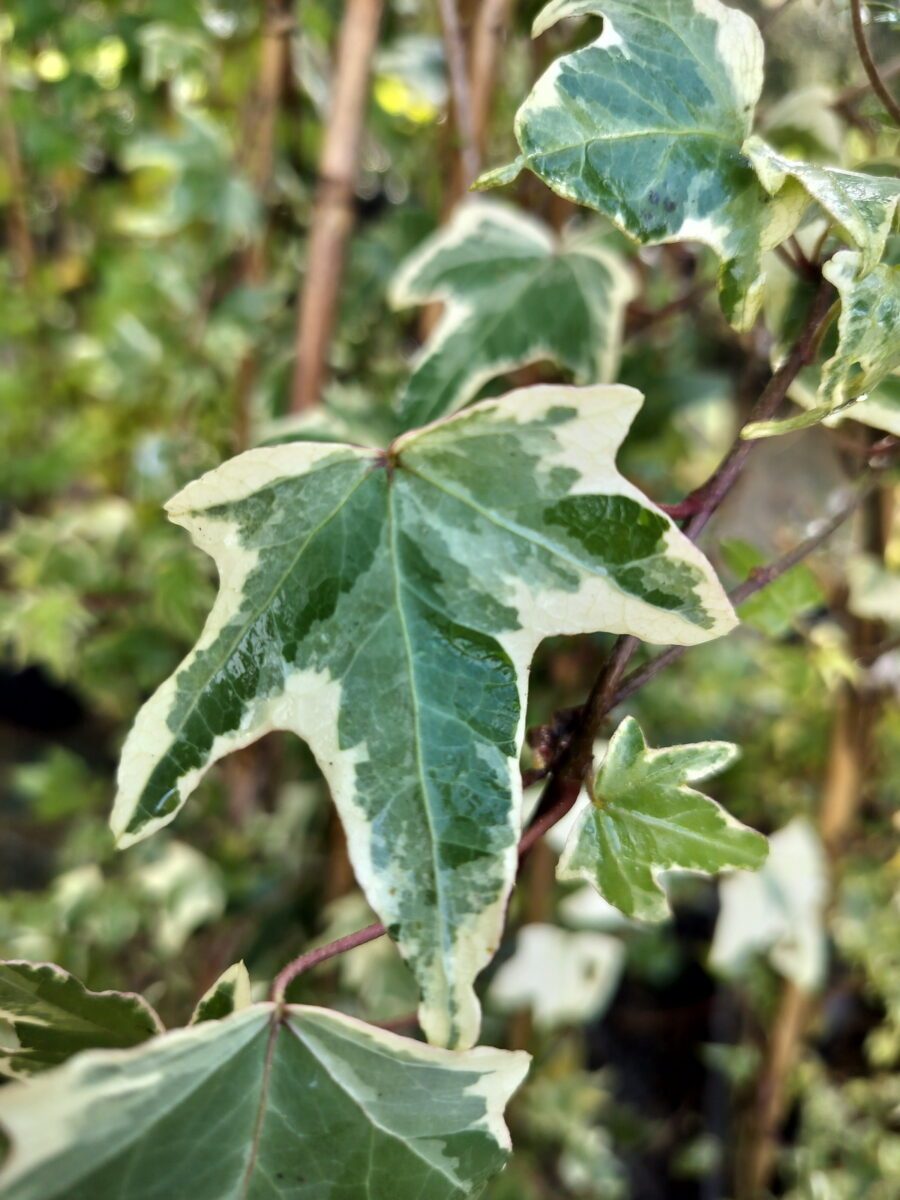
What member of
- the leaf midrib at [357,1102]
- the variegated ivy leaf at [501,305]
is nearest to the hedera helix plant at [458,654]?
the leaf midrib at [357,1102]

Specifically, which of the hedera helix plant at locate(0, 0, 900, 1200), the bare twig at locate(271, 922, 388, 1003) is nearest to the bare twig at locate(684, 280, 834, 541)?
the hedera helix plant at locate(0, 0, 900, 1200)

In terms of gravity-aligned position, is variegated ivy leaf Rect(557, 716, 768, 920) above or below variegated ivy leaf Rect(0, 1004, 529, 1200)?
above

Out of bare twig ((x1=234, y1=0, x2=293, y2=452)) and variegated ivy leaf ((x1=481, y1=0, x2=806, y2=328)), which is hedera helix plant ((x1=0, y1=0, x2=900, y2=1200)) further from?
bare twig ((x1=234, y1=0, x2=293, y2=452))

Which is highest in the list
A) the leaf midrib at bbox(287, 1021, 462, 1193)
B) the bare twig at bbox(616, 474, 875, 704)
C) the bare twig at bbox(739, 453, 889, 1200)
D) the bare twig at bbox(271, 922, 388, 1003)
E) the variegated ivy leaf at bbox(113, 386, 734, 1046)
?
the variegated ivy leaf at bbox(113, 386, 734, 1046)

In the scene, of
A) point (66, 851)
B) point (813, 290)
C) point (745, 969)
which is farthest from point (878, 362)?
point (66, 851)

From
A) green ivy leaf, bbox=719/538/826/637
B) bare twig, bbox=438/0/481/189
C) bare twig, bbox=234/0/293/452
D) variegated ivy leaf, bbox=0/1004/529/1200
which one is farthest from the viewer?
bare twig, bbox=234/0/293/452

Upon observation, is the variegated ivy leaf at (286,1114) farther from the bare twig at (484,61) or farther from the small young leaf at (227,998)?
the bare twig at (484,61)
